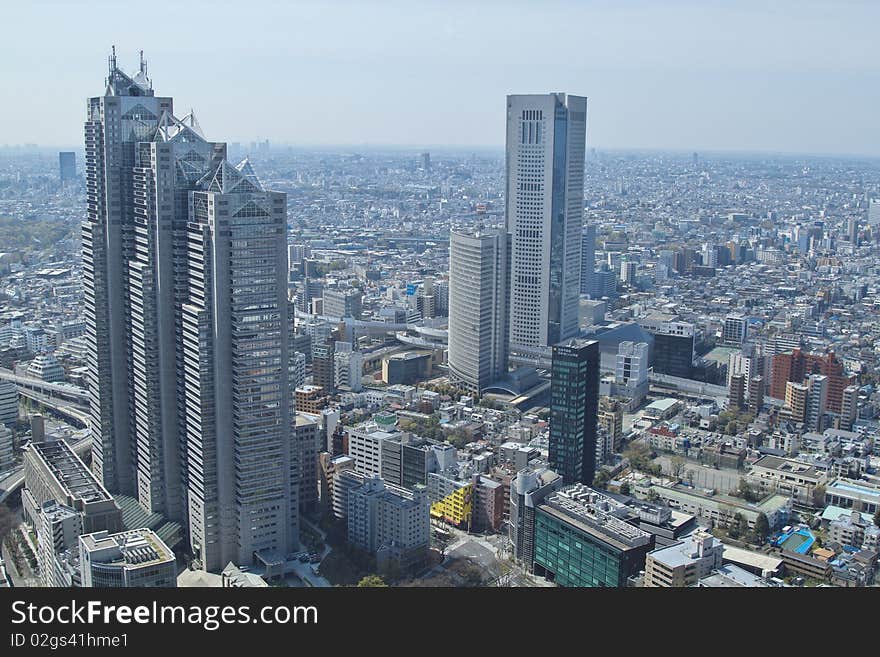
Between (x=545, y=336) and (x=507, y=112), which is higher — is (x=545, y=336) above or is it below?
below

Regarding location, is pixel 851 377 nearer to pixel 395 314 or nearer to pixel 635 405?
pixel 635 405

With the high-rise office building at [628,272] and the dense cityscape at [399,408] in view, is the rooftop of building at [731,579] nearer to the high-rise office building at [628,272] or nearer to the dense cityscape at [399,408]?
the dense cityscape at [399,408]

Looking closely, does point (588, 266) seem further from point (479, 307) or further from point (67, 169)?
point (67, 169)

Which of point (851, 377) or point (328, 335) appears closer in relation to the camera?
point (851, 377)

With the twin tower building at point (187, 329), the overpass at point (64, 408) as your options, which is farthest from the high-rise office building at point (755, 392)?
the overpass at point (64, 408)

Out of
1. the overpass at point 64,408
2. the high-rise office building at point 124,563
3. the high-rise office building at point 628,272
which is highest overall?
the high-rise office building at point 628,272

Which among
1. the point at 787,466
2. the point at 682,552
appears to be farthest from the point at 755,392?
the point at 682,552

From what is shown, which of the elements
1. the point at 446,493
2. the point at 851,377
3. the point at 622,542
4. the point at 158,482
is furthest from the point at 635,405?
the point at 158,482

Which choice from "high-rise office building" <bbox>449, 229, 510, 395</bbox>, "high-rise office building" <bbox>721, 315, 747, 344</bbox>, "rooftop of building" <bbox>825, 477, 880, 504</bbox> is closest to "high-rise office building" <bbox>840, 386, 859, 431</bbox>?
"rooftop of building" <bbox>825, 477, 880, 504</bbox>
